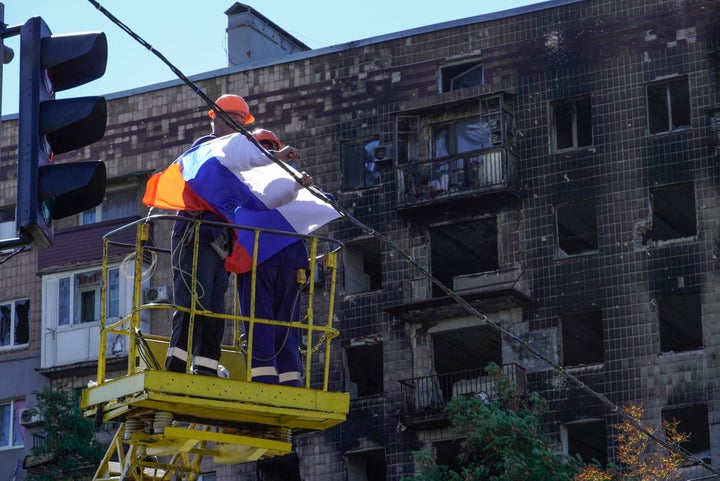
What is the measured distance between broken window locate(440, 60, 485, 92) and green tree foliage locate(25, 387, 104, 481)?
1175 centimetres

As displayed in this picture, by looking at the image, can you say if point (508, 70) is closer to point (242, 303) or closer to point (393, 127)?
point (393, 127)

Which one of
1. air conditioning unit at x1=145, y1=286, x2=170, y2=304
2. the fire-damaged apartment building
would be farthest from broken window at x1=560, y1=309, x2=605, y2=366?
air conditioning unit at x1=145, y1=286, x2=170, y2=304

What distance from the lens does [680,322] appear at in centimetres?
4062

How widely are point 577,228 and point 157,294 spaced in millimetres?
10142

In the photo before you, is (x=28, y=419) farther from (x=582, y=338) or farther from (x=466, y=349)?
(x=582, y=338)

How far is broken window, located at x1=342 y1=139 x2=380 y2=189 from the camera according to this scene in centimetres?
4450

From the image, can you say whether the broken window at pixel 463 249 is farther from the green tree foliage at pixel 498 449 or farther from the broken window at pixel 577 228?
the green tree foliage at pixel 498 449

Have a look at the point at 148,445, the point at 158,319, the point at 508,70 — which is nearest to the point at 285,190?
the point at 148,445

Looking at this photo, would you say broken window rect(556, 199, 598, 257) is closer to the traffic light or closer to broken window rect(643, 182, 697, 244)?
broken window rect(643, 182, 697, 244)

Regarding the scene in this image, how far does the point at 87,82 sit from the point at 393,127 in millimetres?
33045

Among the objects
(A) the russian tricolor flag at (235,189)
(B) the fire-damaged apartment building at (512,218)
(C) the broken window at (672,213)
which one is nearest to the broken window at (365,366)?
(B) the fire-damaged apartment building at (512,218)

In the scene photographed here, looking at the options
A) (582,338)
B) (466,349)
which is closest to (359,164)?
(466,349)

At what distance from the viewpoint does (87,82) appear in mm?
10812

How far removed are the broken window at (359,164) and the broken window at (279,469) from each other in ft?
22.6
